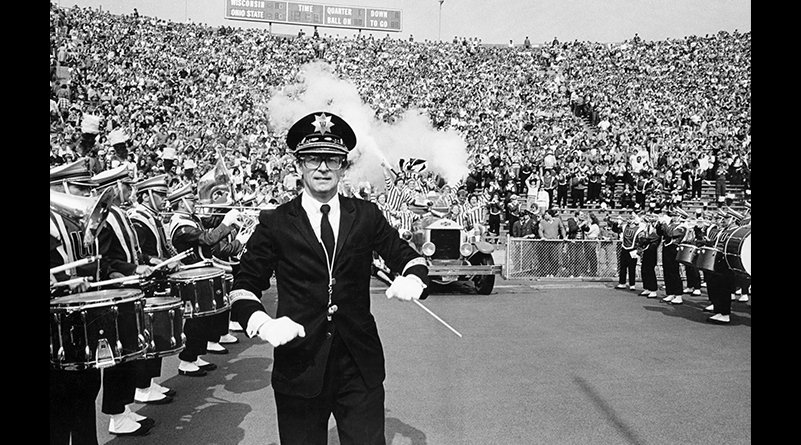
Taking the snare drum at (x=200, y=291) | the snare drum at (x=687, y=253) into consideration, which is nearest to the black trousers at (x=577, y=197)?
the snare drum at (x=687, y=253)

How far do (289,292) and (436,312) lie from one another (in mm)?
6043

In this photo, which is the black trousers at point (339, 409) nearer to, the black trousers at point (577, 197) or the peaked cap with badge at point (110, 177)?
the peaked cap with badge at point (110, 177)

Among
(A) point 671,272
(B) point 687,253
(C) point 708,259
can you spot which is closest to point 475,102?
(A) point 671,272

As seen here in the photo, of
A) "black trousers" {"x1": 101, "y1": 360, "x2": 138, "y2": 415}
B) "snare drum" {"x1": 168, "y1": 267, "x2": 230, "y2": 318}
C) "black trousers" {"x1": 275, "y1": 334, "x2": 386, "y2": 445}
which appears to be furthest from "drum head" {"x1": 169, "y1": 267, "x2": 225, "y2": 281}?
"black trousers" {"x1": 275, "y1": 334, "x2": 386, "y2": 445}

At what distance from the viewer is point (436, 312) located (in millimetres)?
8453

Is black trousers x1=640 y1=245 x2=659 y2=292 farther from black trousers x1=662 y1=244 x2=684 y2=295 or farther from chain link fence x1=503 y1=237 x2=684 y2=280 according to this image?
chain link fence x1=503 y1=237 x2=684 y2=280

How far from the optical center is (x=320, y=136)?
2.66 m

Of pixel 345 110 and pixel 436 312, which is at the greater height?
pixel 345 110

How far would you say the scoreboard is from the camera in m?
5.11

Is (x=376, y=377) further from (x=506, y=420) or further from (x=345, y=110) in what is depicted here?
(x=345, y=110)

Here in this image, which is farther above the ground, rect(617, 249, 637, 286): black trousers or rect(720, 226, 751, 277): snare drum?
rect(720, 226, 751, 277): snare drum

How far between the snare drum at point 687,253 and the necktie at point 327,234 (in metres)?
7.00

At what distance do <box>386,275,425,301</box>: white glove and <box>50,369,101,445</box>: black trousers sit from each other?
1.82m
